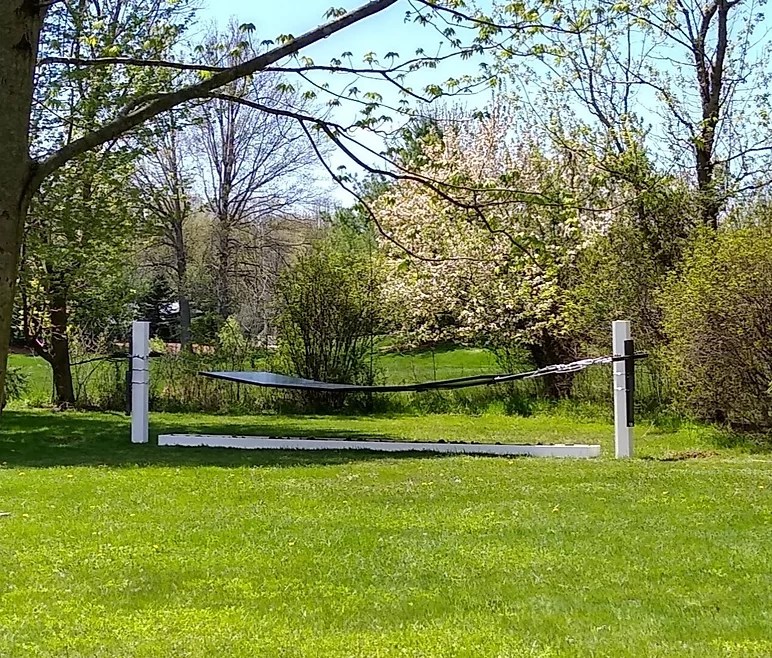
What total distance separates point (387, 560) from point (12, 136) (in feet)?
8.74

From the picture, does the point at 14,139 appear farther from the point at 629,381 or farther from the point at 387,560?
the point at 629,381

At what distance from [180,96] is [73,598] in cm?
209

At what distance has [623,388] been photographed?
27.3ft

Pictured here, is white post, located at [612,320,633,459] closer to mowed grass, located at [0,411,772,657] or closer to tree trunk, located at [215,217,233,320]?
mowed grass, located at [0,411,772,657]

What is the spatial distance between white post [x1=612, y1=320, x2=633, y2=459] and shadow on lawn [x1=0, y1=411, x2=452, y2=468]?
1.68m

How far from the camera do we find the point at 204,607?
11.4 ft

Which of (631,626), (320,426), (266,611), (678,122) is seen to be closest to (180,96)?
(266,611)

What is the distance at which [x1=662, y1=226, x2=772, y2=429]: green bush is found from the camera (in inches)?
383

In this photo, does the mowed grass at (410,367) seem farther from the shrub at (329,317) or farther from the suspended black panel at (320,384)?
the suspended black panel at (320,384)

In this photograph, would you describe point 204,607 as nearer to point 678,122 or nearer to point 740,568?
point 740,568

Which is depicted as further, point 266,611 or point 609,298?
point 609,298

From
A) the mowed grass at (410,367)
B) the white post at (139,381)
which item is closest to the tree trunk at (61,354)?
the mowed grass at (410,367)

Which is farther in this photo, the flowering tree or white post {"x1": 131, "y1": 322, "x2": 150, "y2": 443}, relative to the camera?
the flowering tree

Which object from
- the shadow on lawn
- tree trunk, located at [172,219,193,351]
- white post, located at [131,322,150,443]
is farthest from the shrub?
tree trunk, located at [172,219,193,351]
